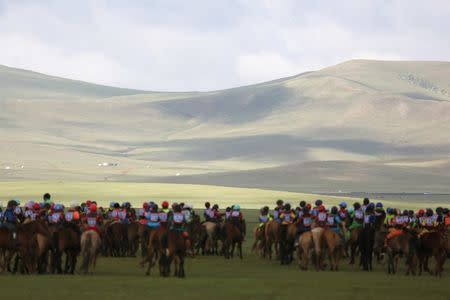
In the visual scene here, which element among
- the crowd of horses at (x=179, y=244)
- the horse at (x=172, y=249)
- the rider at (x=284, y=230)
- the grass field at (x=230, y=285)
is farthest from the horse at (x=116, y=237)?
the horse at (x=172, y=249)

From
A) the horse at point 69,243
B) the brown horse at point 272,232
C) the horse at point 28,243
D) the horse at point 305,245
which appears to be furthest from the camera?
Answer: the brown horse at point 272,232

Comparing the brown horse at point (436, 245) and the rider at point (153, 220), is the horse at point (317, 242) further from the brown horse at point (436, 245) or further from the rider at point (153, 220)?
the rider at point (153, 220)

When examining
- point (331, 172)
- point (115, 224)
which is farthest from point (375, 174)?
point (115, 224)

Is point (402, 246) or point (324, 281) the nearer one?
point (324, 281)

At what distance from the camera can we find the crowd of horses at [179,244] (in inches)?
1109

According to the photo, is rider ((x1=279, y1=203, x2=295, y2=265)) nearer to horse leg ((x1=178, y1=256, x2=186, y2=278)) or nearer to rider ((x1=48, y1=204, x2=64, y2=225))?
horse leg ((x1=178, y1=256, x2=186, y2=278))

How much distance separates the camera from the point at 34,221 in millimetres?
28594

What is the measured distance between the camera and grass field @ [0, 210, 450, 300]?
2353 cm

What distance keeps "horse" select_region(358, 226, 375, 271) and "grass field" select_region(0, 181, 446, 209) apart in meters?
48.9

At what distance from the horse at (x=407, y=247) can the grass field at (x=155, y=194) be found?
50.3 m

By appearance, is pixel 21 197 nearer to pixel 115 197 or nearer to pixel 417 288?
pixel 115 197

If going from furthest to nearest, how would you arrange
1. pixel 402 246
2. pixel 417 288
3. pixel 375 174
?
1. pixel 375 174
2. pixel 402 246
3. pixel 417 288

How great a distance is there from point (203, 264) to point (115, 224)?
325cm

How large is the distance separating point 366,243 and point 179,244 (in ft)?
21.2
